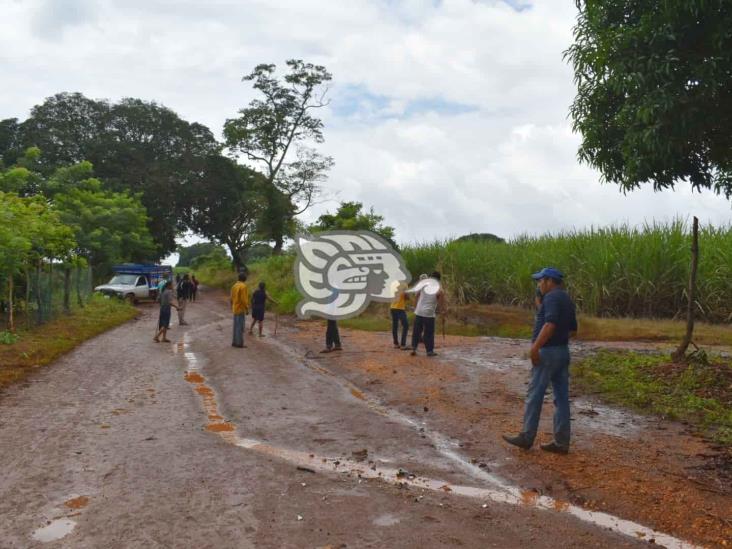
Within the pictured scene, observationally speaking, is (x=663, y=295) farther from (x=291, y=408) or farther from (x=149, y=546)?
(x=149, y=546)

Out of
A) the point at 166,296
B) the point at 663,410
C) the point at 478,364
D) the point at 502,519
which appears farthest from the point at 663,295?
the point at 502,519

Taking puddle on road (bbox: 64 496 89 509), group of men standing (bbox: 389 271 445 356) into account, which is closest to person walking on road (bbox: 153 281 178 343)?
group of men standing (bbox: 389 271 445 356)

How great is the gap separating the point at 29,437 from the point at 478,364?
824 centimetres

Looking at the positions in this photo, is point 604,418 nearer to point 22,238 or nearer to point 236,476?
point 236,476

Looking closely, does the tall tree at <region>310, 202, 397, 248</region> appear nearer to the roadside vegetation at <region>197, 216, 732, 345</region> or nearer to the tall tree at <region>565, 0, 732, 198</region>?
the roadside vegetation at <region>197, 216, 732, 345</region>

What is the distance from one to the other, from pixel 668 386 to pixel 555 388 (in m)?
3.99

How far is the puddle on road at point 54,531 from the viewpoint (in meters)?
4.41

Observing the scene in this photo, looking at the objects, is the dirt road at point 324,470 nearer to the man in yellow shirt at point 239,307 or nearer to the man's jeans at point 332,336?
the man's jeans at point 332,336

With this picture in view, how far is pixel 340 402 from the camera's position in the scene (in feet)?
31.1

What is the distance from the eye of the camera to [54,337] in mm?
16906

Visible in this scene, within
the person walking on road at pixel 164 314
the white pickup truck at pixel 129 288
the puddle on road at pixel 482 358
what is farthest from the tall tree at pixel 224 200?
the puddle on road at pixel 482 358

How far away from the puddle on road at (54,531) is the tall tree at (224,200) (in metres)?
42.7

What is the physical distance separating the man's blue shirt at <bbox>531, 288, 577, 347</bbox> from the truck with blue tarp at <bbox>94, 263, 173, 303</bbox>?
28.5 metres

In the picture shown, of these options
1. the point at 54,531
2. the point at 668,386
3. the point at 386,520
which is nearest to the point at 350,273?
the point at 668,386
